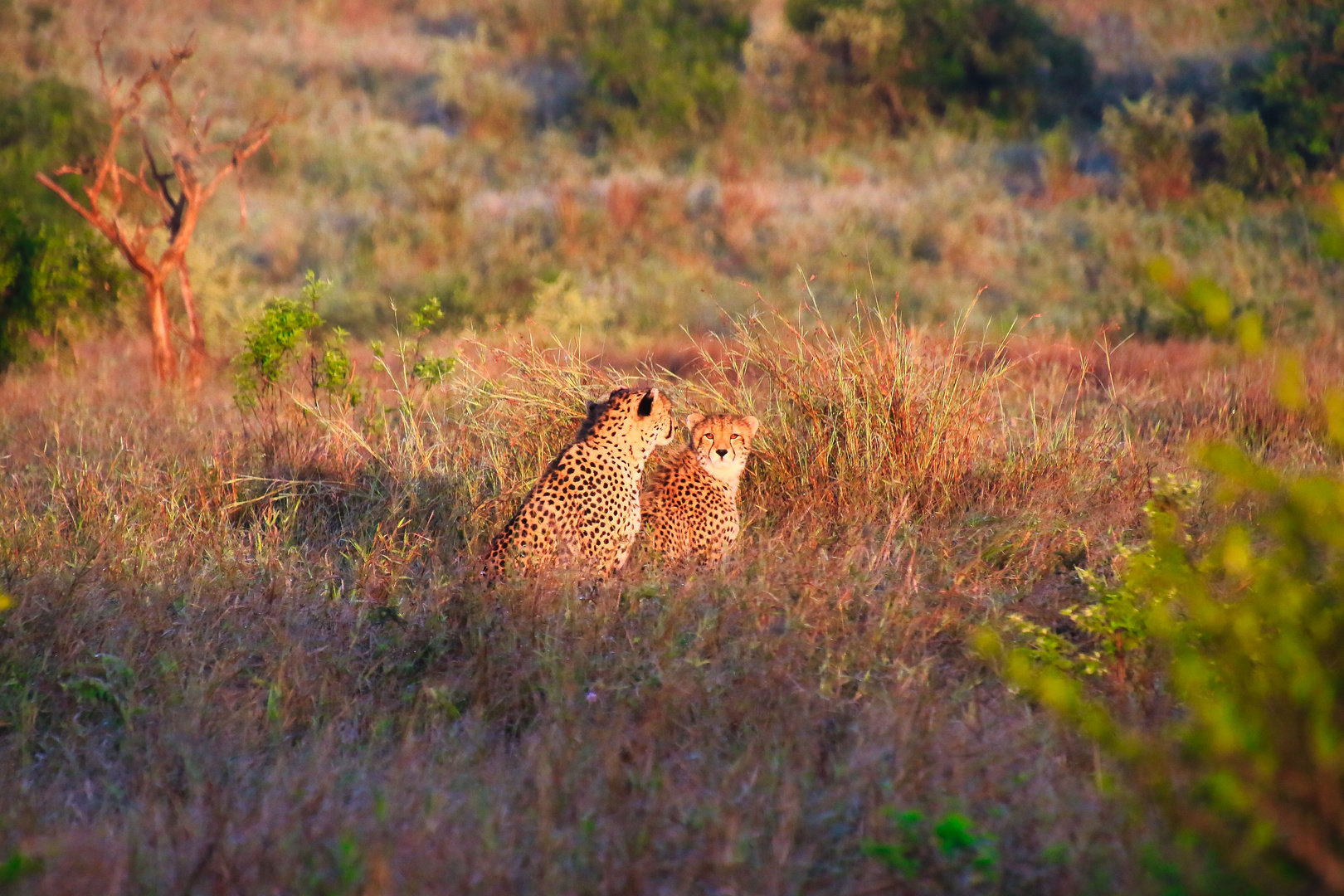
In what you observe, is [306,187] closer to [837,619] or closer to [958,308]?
[958,308]

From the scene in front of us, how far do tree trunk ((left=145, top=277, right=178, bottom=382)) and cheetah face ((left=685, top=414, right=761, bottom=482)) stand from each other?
5.28 meters

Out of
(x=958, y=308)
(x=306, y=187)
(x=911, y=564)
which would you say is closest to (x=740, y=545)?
(x=911, y=564)

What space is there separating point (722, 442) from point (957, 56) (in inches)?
691

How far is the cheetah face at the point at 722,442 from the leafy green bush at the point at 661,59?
1514 cm

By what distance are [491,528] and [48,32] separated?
73.8 feet

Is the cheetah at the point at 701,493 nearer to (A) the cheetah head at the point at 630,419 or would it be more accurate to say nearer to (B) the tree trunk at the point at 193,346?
(A) the cheetah head at the point at 630,419

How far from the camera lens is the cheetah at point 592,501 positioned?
411cm

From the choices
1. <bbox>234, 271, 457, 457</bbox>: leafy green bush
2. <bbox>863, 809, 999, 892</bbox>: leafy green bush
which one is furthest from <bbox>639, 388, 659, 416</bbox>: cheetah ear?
<bbox>863, 809, 999, 892</bbox>: leafy green bush

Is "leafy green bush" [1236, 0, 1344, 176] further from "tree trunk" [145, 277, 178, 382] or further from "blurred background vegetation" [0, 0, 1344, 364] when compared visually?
"tree trunk" [145, 277, 178, 382]

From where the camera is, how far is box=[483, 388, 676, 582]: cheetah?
411 cm

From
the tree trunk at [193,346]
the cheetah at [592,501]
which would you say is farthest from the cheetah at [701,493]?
the tree trunk at [193,346]

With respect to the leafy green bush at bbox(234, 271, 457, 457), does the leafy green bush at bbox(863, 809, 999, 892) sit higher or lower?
higher

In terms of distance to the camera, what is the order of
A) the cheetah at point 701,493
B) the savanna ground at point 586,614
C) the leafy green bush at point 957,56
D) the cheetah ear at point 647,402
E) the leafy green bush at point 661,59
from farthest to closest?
the leafy green bush at point 957,56, the leafy green bush at point 661,59, the cheetah at point 701,493, the cheetah ear at point 647,402, the savanna ground at point 586,614

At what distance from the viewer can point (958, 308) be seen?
431 inches
